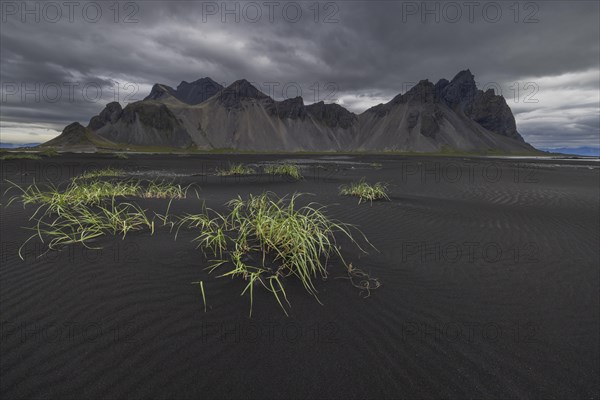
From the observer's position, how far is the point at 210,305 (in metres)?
2.72

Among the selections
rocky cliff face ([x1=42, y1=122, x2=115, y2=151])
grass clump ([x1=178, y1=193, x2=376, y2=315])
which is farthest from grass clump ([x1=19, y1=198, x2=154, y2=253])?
rocky cliff face ([x1=42, y1=122, x2=115, y2=151])

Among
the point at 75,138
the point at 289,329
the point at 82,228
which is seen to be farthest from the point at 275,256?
the point at 75,138

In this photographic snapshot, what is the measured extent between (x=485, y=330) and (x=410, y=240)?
113 inches

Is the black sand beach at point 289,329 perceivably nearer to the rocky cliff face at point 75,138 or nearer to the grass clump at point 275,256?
the grass clump at point 275,256

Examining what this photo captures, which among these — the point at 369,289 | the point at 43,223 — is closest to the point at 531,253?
the point at 369,289

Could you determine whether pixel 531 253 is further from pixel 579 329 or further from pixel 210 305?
pixel 210 305

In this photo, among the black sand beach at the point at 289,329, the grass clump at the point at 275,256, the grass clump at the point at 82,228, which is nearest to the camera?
the black sand beach at the point at 289,329

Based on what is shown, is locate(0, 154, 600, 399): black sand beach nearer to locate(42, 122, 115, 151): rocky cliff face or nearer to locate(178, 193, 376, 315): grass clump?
locate(178, 193, 376, 315): grass clump

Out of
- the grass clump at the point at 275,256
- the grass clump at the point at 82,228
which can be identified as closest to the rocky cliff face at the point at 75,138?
the grass clump at the point at 82,228

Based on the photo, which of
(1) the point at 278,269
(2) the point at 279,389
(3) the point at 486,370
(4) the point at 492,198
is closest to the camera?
(2) the point at 279,389

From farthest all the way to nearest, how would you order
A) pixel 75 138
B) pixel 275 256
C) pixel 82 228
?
pixel 75 138 < pixel 82 228 < pixel 275 256

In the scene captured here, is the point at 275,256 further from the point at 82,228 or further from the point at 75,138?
the point at 75,138

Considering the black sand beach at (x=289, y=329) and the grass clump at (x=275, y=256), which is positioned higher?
the grass clump at (x=275, y=256)

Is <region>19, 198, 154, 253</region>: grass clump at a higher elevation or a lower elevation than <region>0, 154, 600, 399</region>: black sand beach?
higher
